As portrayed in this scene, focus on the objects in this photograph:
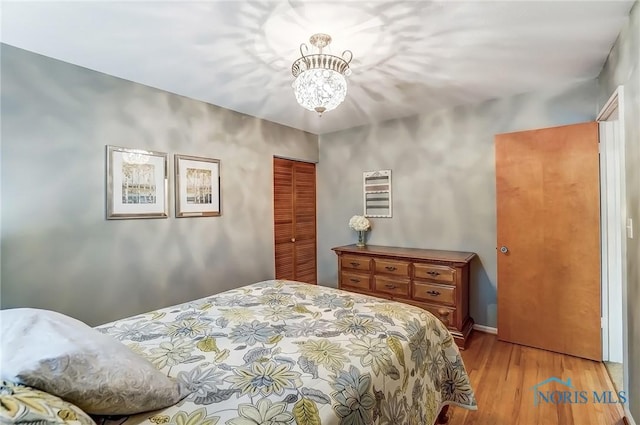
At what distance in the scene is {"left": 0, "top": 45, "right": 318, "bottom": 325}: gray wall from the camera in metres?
1.97

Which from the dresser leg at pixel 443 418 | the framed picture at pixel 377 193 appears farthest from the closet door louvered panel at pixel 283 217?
the dresser leg at pixel 443 418

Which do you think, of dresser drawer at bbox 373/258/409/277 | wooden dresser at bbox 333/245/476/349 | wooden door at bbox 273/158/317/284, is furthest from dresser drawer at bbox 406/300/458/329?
wooden door at bbox 273/158/317/284

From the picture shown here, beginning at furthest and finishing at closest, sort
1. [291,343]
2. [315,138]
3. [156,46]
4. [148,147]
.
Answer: [315,138], [148,147], [156,46], [291,343]

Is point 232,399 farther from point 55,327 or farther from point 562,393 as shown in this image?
point 562,393

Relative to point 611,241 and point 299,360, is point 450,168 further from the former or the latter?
point 299,360

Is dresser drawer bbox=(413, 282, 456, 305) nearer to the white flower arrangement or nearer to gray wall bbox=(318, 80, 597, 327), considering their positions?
gray wall bbox=(318, 80, 597, 327)

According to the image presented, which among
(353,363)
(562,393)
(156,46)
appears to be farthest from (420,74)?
(562,393)

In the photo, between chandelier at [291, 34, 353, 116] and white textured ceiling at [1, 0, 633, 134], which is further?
chandelier at [291, 34, 353, 116]

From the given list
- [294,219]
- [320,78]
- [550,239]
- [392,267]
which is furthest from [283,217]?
[550,239]

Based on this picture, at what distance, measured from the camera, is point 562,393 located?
210cm

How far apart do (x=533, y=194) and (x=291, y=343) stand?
2606 mm

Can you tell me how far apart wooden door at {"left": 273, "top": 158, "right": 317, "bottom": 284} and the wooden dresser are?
2.63ft

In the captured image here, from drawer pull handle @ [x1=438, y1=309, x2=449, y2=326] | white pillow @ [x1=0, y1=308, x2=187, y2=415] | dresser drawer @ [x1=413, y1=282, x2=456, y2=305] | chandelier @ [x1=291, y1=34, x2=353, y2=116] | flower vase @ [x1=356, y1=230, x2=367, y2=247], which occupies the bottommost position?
drawer pull handle @ [x1=438, y1=309, x2=449, y2=326]

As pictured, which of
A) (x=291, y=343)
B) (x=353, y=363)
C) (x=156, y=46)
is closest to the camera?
(x=353, y=363)
